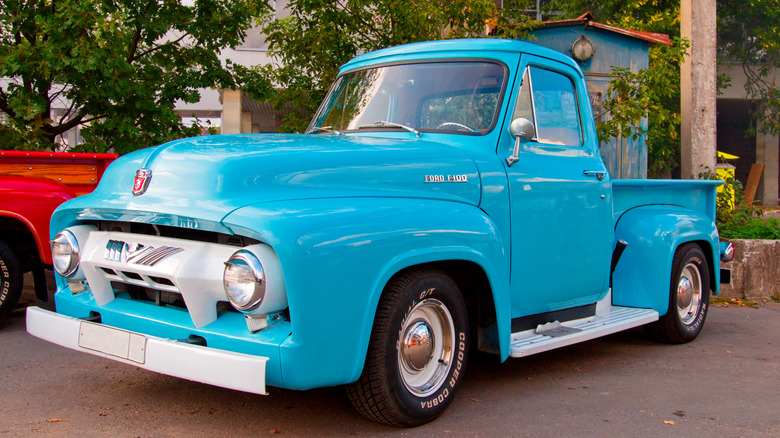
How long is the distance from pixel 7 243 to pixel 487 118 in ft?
13.4

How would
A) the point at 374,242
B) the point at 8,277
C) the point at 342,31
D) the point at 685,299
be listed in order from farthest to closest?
the point at 342,31 → the point at 685,299 → the point at 8,277 → the point at 374,242

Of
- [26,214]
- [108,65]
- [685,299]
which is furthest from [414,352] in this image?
[108,65]

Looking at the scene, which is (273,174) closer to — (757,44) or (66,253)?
(66,253)

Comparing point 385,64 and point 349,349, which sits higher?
point 385,64

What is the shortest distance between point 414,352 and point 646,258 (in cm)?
254

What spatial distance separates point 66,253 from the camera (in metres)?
3.95

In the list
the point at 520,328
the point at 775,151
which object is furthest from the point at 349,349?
the point at 775,151

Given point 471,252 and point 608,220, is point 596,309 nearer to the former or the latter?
point 608,220

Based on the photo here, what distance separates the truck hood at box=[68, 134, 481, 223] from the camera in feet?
11.1

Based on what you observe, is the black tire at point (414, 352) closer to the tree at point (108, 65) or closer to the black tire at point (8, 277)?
the black tire at point (8, 277)

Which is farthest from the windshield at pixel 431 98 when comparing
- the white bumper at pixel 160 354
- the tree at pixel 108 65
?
the tree at pixel 108 65

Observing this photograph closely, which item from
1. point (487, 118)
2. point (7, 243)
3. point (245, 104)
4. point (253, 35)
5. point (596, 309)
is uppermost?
point (253, 35)

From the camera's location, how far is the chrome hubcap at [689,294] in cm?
596

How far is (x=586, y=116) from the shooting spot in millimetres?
5184
